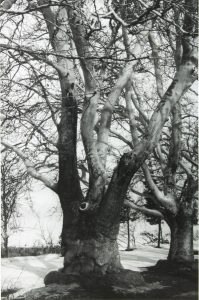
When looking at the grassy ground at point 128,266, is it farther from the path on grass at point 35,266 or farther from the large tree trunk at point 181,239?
the large tree trunk at point 181,239

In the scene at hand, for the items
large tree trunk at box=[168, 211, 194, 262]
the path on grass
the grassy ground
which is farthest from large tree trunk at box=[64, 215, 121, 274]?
large tree trunk at box=[168, 211, 194, 262]

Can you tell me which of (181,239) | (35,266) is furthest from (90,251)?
(181,239)

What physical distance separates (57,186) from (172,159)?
3650mm

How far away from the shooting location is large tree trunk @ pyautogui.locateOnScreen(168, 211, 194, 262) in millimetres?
9758

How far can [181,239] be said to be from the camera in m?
9.89

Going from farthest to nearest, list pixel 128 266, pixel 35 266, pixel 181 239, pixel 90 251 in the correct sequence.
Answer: pixel 181 239 < pixel 128 266 < pixel 35 266 < pixel 90 251

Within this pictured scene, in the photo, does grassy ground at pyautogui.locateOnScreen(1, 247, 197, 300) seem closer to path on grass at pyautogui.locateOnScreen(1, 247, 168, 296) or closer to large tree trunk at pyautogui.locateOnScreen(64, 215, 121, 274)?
path on grass at pyautogui.locateOnScreen(1, 247, 168, 296)

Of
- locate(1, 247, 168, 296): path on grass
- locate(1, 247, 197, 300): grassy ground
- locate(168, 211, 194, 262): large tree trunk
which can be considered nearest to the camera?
locate(1, 247, 197, 300): grassy ground

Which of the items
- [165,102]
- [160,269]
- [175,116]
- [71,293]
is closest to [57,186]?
[71,293]

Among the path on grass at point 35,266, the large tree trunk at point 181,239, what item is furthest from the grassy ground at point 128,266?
the large tree trunk at point 181,239

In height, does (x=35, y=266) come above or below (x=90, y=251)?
below

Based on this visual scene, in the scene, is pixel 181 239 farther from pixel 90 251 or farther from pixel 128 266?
pixel 90 251

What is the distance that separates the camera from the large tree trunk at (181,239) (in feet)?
32.0

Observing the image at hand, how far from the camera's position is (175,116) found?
33.6 feet
